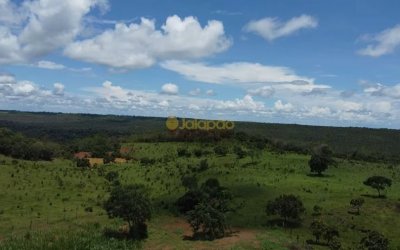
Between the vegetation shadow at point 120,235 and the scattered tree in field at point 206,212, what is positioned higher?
the scattered tree in field at point 206,212

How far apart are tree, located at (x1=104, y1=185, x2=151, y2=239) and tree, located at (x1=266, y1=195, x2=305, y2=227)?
57.7ft

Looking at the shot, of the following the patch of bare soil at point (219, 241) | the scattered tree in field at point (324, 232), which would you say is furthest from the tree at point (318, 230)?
the patch of bare soil at point (219, 241)

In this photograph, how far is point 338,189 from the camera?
275 ft

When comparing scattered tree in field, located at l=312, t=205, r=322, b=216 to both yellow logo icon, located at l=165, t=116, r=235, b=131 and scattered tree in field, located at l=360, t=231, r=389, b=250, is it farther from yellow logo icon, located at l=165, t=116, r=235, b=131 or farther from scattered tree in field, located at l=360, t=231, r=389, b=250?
yellow logo icon, located at l=165, t=116, r=235, b=131

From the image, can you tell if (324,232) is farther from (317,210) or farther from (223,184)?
(223,184)

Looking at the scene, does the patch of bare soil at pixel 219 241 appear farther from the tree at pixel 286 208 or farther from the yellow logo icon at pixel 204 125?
the yellow logo icon at pixel 204 125

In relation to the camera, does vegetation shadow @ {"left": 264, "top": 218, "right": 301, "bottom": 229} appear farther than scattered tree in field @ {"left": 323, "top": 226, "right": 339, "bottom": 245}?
Yes

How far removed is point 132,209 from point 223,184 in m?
31.5

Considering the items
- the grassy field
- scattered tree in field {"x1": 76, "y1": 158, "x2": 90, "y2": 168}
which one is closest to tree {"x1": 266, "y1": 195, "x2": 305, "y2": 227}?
the grassy field

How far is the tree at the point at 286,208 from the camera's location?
64812 mm

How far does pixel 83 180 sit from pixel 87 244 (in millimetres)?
44459

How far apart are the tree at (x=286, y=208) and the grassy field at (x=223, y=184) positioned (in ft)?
6.46

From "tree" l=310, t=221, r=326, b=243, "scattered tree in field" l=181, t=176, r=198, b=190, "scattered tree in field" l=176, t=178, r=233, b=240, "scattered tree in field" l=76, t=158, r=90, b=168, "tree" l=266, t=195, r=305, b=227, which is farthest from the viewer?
"scattered tree in field" l=76, t=158, r=90, b=168

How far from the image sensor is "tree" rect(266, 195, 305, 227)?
64812mm
